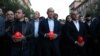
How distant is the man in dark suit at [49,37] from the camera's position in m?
11.9

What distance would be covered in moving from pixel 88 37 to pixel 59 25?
124 cm

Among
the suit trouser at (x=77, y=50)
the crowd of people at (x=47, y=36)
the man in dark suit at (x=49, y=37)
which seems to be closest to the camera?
the crowd of people at (x=47, y=36)

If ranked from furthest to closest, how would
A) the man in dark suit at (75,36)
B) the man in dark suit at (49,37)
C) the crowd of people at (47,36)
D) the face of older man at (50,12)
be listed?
the man in dark suit at (75,36) < the man in dark suit at (49,37) < the face of older man at (50,12) < the crowd of people at (47,36)

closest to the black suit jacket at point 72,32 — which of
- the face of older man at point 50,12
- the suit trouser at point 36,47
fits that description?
the face of older man at point 50,12

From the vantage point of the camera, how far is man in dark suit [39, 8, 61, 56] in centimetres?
1195

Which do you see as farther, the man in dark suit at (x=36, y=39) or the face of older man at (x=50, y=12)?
the man in dark suit at (x=36, y=39)

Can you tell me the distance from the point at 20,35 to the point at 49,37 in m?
1.03

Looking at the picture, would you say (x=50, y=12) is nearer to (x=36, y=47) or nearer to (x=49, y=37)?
(x=49, y=37)

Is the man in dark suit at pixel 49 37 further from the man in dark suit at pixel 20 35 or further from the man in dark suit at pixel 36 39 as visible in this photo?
the man in dark suit at pixel 20 35

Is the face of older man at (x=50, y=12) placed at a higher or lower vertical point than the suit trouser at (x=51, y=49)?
higher

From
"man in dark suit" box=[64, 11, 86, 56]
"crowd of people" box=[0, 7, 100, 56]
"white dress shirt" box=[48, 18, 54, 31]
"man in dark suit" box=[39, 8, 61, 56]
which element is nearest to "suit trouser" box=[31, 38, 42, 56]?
"crowd of people" box=[0, 7, 100, 56]

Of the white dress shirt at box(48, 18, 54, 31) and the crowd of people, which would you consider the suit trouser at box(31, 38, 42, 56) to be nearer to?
the crowd of people

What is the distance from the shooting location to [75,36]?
1213cm

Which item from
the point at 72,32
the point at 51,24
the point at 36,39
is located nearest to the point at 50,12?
the point at 51,24
